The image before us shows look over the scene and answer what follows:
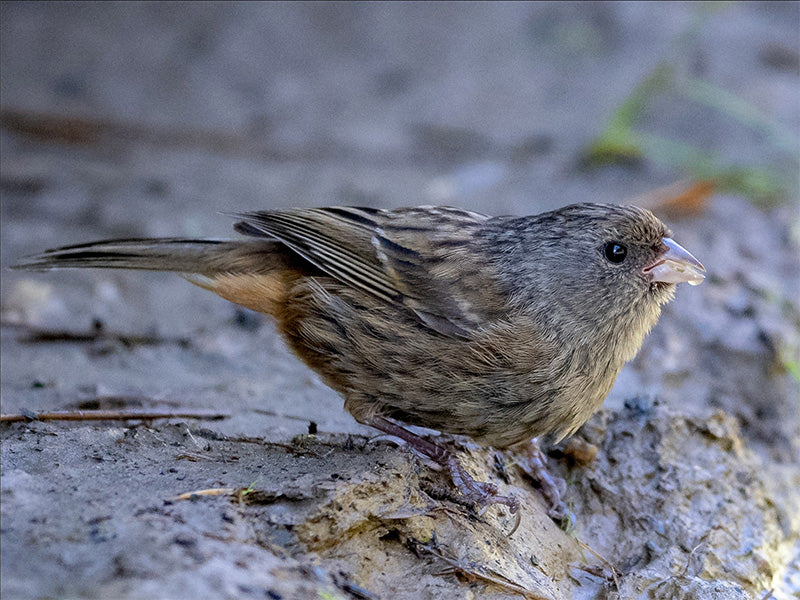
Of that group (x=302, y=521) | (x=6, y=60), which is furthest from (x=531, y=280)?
(x=6, y=60)

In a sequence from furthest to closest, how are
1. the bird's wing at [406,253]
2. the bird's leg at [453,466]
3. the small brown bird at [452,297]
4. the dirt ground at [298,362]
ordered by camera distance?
the bird's wing at [406,253] → the small brown bird at [452,297] → the bird's leg at [453,466] → the dirt ground at [298,362]

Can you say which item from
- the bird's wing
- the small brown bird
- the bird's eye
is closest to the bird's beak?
the small brown bird

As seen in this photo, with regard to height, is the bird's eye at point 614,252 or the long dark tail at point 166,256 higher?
the bird's eye at point 614,252

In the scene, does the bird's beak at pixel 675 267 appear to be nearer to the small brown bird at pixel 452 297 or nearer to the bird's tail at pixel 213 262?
the small brown bird at pixel 452 297

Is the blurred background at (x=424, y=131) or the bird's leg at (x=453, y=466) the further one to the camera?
the blurred background at (x=424, y=131)

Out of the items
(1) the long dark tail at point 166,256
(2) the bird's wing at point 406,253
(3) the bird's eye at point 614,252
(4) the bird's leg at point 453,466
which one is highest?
(3) the bird's eye at point 614,252

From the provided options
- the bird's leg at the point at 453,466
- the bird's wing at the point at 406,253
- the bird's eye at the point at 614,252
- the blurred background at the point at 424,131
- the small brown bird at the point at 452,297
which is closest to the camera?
the bird's leg at the point at 453,466

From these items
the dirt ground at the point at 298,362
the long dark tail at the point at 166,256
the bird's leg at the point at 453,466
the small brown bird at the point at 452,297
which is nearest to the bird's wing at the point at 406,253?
the small brown bird at the point at 452,297
